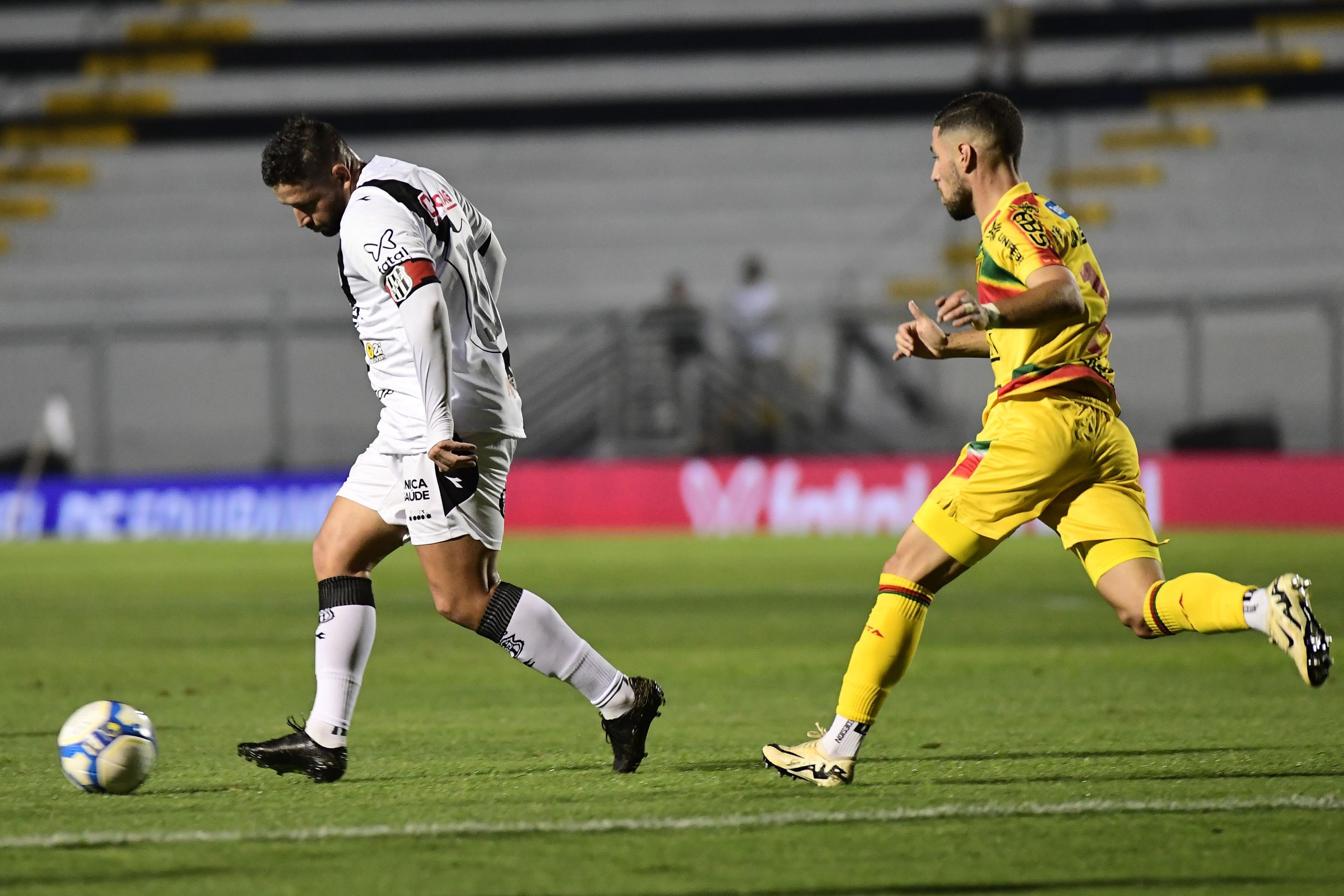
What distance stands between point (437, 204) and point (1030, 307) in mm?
1819

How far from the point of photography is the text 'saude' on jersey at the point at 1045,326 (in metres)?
4.86

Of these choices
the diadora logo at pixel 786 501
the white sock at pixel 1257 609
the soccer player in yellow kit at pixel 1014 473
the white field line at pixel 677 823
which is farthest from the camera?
the diadora logo at pixel 786 501

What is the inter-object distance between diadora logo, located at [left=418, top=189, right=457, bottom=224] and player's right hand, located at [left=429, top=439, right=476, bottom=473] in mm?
721

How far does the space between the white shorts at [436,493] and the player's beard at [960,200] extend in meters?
1.48

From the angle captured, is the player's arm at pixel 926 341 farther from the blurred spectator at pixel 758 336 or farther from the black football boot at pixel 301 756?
the blurred spectator at pixel 758 336

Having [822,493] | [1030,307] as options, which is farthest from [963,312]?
[822,493]

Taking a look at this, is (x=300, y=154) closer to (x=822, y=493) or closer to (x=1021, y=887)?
(x=1021, y=887)

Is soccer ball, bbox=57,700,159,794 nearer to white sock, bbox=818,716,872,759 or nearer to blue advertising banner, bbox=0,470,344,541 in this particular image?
white sock, bbox=818,716,872,759

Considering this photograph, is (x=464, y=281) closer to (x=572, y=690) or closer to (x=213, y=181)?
(x=572, y=690)

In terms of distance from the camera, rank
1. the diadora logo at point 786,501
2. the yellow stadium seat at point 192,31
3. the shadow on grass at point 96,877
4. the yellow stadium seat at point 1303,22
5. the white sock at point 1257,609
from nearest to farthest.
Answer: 1. the shadow on grass at point 96,877
2. the white sock at point 1257,609
3. the diadora logo at point 786,501
4. the yellow stadium seat at point 1303,22
5. the yellow stadium seat at point 192,31

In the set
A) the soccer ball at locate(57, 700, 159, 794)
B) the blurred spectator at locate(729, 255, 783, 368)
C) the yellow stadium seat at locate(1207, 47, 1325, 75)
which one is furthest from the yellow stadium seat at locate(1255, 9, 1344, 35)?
the soccer ball at locate(57, 700, 159, 794)

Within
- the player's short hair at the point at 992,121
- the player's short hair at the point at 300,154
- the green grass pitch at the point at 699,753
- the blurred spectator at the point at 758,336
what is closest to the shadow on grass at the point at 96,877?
the green grass pitch at the point at 699,753

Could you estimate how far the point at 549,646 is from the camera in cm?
527

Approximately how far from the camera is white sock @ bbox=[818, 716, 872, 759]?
499cm
